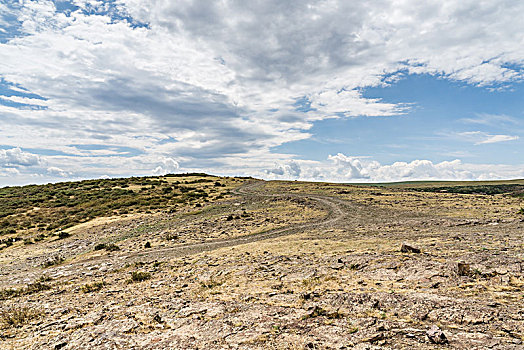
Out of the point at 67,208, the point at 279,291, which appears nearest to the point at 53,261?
the point at 279,291

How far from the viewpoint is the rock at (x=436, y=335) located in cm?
554

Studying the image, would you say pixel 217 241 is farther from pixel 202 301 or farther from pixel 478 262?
pixel 478 262

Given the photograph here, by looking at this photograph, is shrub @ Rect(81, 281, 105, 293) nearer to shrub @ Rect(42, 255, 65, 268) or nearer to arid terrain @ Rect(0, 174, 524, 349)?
arid terrain @ Rect(0, 174, 524, 349)

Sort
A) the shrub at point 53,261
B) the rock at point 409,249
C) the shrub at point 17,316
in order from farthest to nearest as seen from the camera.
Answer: the shrub at point 53,261
the rock at point 409,249
the shrub at point 17,316

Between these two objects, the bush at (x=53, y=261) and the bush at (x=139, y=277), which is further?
the bush at (x=53, y=261)

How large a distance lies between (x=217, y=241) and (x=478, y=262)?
659 inches

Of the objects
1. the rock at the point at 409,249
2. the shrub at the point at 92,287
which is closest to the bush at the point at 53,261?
the shrub at the point at 92,287

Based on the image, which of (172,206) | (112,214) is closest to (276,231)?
(172,206)

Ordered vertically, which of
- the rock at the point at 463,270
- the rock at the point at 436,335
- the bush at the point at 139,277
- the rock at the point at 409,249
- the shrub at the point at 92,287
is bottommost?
the shrub at the point at 92,287

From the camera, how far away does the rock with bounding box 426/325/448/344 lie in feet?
18.2

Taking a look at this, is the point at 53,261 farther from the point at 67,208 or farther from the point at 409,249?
the point at 67,208

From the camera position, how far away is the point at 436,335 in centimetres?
569

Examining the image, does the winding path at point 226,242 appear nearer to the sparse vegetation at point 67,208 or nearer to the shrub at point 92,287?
the shrub at point 92,287

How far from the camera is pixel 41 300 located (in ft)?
38.2
